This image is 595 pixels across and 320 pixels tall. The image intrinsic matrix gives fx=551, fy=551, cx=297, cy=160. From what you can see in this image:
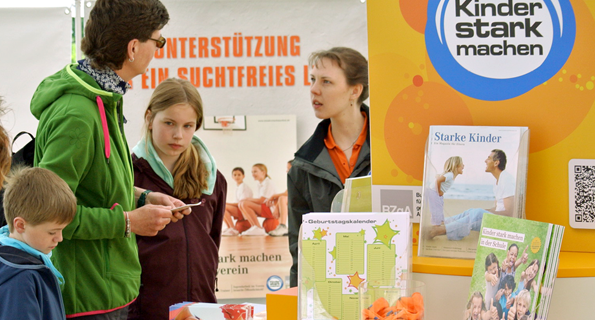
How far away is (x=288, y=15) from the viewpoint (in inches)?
136

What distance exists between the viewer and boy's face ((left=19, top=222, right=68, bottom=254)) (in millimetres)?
1543

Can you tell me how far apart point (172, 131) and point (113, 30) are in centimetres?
69

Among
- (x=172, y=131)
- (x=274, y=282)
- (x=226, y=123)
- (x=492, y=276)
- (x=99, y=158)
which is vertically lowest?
(x=274, y=282)

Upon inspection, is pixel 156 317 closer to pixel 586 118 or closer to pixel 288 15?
pixel 586 118

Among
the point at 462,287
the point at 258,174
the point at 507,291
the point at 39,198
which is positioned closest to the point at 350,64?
the point at 258,174

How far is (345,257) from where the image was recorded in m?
1.08

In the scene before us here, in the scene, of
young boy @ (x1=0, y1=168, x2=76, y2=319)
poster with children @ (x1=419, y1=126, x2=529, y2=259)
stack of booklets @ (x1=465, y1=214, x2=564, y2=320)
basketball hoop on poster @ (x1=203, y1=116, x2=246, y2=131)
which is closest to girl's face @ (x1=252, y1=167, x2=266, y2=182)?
basketball hoop on poster @ (x1=203, y1=116, x2=246, y2=131)

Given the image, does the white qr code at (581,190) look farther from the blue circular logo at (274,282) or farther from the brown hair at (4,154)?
the blue circular logo at (274,282)

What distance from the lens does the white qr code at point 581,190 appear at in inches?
A: 47.3

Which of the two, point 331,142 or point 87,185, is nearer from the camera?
point 87,185

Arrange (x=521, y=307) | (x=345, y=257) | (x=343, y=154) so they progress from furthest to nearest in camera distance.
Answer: (x=343, y=154), (x=345, y=257), (x=521, y=307)

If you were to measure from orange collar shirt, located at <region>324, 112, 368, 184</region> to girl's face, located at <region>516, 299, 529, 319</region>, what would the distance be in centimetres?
140

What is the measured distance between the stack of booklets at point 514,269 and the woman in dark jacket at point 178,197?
5.19 feet

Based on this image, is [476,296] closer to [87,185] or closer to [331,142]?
[87,185]
